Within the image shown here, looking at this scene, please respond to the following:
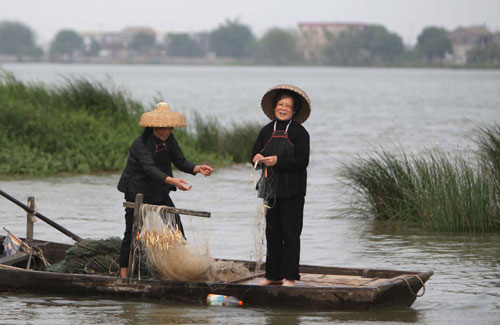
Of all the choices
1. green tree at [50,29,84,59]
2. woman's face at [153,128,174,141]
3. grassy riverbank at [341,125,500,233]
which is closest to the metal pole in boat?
woman's face at [153,128,174,141]

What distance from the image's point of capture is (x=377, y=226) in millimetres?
11008

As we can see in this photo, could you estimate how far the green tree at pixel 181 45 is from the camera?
188500 millimetres

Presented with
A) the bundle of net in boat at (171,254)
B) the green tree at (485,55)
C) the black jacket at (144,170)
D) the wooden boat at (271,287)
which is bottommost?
the wooden boat at (271,287)

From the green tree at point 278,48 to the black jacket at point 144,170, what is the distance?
152 m

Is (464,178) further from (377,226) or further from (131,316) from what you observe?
(131,316)

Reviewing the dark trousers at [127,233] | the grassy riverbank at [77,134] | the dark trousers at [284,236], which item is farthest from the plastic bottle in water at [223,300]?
the grassy riverbank at [77,134]

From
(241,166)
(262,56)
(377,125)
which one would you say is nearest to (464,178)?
(241,166)

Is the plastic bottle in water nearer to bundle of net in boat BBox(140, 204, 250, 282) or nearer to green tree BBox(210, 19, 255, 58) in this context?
bundle of net in boat BBox(140, 204, 250, 282)

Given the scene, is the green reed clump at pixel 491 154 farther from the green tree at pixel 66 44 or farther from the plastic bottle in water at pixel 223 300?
the green tree at pixel 66 44

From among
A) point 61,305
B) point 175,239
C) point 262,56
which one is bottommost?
point 61,305

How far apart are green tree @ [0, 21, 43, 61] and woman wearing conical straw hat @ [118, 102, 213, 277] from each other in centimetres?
18632

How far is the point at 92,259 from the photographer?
25.7ft

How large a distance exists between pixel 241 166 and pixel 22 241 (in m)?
9.64

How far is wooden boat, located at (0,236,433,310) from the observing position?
677 cm
